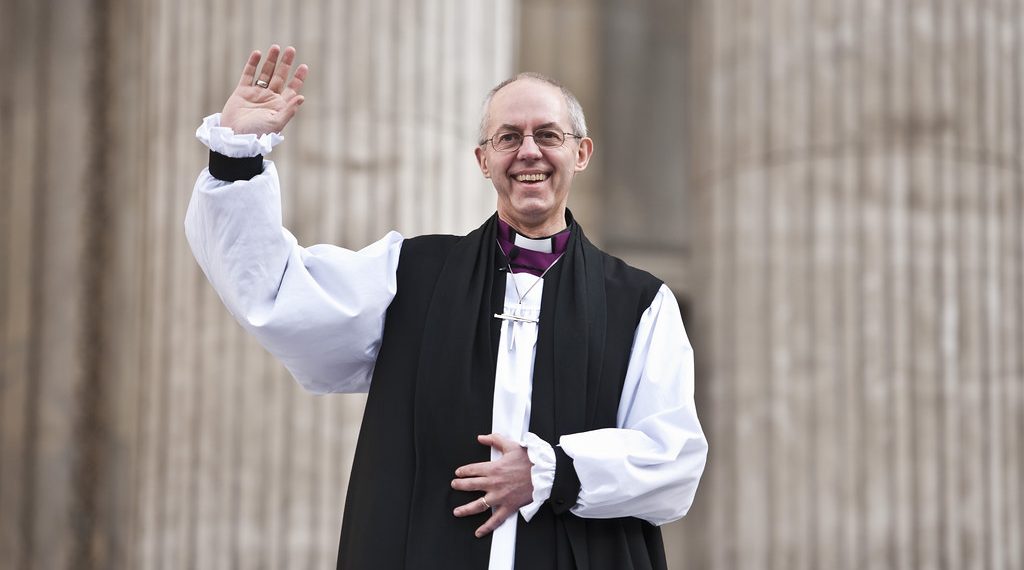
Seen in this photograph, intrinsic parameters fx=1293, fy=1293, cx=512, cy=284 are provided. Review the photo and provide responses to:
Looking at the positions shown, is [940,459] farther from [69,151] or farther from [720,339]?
[69,151]

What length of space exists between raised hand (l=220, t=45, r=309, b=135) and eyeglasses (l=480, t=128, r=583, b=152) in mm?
452

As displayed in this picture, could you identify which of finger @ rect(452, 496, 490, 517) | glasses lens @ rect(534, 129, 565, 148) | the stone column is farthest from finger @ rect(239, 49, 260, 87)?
the stone column

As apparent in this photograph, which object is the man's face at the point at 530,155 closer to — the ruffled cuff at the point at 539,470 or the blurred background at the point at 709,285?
the ruffled cuff at the point at 539,470

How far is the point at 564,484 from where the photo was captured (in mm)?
2678

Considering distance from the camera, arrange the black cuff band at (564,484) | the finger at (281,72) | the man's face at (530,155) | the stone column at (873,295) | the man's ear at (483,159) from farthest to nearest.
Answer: the stone column at (873,295) → the man's ear at (483,159) → the man's face at (530,155) → the finger at (281,72) → the black cuff band at (564,484)

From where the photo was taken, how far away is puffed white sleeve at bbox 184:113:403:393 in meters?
2.72

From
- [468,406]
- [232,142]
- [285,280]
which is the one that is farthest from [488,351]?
[232,142]

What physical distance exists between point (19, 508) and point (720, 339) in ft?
12.2

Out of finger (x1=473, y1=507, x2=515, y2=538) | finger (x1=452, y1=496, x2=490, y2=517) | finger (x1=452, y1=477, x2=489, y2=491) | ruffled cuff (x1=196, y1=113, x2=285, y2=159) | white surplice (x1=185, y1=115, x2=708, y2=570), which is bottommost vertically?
finger (x1=473, y1=507, x2=515, y2=538)

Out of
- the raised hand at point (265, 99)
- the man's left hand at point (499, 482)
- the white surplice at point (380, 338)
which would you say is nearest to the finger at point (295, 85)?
the raised hand at point (265, 99)

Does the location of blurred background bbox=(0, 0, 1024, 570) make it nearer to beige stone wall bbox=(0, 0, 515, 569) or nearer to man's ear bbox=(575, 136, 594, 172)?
beige stone wall bbox=(0, 0, 515, 569)

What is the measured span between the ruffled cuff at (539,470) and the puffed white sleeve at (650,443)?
0.04m

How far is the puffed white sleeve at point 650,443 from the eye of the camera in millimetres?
2680

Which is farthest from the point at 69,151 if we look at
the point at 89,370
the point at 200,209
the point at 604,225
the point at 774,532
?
the point at 200,209
